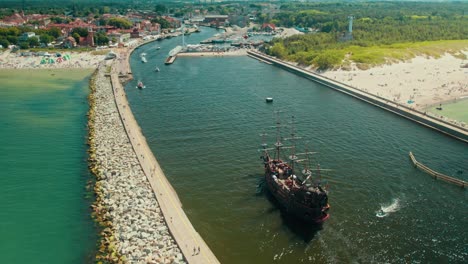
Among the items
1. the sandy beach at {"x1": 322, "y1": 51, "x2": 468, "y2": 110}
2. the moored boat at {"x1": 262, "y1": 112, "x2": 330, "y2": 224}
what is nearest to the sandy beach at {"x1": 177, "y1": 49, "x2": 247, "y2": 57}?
the sandy beach at {"x1": 322, "y1": 51, "x2": 468, "y2": 110}

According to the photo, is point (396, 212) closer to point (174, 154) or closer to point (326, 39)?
point (174, 154)

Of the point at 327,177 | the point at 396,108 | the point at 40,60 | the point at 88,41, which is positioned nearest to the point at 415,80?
the point at 396,108

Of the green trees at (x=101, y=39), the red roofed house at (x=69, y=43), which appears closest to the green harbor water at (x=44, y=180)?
the red roofed house at (x=69, y=43)

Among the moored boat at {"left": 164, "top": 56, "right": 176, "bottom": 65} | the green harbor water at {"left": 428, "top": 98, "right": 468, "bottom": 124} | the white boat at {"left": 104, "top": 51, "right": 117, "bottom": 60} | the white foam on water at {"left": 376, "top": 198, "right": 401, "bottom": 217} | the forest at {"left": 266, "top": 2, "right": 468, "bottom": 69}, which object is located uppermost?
the forest at {"left": 266, "top": 2, "right": 468, "bottom": 69}

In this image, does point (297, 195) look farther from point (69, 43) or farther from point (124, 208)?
point (69, 43)

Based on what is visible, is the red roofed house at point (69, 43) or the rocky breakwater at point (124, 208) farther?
the red roofed house at point (69, 43)

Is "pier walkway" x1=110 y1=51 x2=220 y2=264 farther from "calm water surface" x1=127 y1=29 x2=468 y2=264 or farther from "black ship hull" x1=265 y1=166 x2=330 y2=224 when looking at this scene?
"black ship hull" x1=265 y1=166 x2=330 y2=224

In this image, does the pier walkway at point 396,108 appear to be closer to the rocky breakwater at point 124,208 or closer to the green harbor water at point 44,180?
the rocky breakwater at point 124,208
